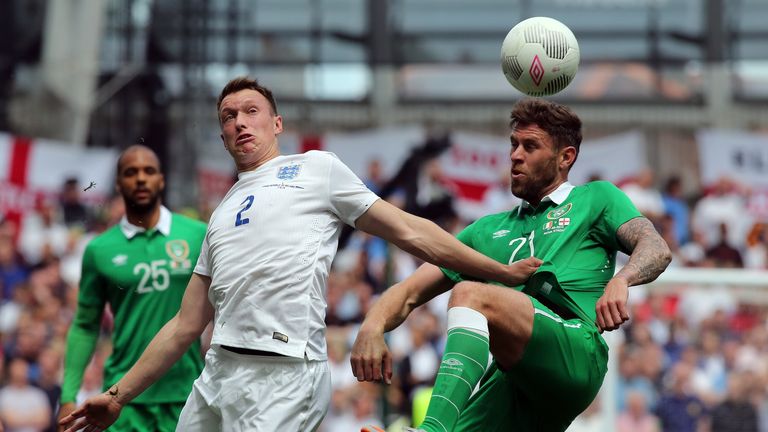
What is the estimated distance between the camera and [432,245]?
18.4 feet

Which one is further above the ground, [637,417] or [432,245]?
[432,245]

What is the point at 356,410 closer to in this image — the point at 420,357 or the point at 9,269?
the point at 420,357

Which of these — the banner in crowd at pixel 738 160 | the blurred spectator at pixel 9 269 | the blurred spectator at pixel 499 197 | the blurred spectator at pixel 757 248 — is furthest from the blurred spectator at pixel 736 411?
the blurred spectator at pixel 9 269

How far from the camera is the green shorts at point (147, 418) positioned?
23.4 ft

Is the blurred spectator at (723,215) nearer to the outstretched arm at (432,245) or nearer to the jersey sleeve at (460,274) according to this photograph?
the jersey sleeve at (460,274)

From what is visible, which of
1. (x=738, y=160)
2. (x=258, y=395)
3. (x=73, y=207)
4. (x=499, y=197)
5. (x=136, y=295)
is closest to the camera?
(x=258, y=395)

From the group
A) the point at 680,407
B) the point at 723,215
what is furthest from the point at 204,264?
the point at 723,215

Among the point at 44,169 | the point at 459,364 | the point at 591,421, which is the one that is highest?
the point at 459,364

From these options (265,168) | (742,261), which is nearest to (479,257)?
(265,168)

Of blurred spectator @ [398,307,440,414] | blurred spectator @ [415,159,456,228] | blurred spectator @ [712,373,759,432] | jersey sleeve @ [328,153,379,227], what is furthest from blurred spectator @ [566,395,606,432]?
jersey sleeve @ [328,153,379,227]

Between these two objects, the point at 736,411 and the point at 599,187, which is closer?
the point at 599,187

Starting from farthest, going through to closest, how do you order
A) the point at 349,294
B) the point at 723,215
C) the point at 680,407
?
1. the point at 723,215
2. the point at 349,294
3. the point at 680,407

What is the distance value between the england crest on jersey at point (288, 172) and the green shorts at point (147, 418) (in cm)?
200

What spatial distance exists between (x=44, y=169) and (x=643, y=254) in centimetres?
1211
